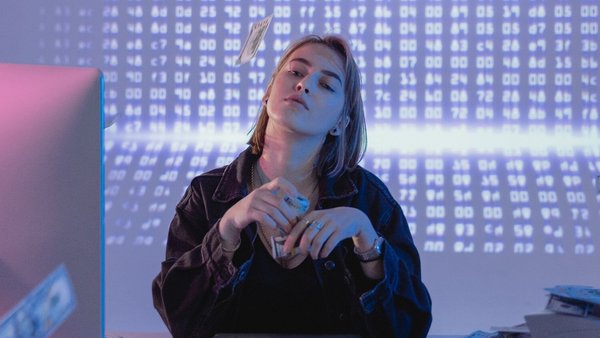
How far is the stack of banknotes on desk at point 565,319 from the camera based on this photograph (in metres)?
1.22

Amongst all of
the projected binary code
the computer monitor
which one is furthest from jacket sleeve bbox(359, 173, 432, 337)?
the projected binary code

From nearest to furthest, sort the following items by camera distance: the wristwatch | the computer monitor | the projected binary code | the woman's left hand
Answer: the computer monitor → the woman's left hand → the wristwatch → the projected binary code

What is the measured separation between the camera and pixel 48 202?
0.76 metres

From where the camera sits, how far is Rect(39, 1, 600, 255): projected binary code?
3.00 metres

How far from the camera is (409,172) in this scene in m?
3.03

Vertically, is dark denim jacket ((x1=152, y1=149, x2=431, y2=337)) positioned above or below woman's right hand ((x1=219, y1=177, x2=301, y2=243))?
below

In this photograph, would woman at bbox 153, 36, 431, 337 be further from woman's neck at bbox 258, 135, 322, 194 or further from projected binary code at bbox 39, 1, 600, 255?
projected binary code at bbox 39, 1, 600, 255

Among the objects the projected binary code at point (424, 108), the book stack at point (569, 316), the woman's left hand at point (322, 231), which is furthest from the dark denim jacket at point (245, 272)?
the projected binary code at point (424, 108)

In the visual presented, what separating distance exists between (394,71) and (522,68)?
55 centimetres

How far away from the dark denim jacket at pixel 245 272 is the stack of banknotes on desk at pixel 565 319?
186mm

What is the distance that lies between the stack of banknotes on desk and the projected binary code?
1.56m

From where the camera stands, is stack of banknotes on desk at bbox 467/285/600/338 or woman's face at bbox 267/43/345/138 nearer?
stack of banknotes on desk at bbox 467/285/600/338

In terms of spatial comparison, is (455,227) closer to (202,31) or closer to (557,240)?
(557,240)

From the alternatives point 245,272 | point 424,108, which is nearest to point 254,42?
point 245,272
